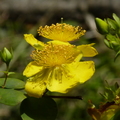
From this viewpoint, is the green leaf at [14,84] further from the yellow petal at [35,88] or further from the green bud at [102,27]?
the green bud at [102,27]

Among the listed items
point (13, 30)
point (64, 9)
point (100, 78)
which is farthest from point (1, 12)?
point (100, 78)

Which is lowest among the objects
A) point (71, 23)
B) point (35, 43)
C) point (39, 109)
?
point (71, 23)

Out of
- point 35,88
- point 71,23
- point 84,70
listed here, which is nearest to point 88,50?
point 84,70

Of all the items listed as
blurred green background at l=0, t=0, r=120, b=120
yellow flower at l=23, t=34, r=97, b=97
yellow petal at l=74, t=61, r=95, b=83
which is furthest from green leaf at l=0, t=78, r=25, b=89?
blurred green background at l=0, t=0, r=120, b=120

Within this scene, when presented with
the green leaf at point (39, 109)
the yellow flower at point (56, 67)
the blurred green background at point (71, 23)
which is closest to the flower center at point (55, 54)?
the yellow flower at point (56, 67)

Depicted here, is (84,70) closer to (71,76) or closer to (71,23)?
(71,76)

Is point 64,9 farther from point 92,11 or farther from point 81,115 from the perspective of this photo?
point 81,115

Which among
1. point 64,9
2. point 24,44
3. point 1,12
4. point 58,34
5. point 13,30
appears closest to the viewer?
point 58,34
